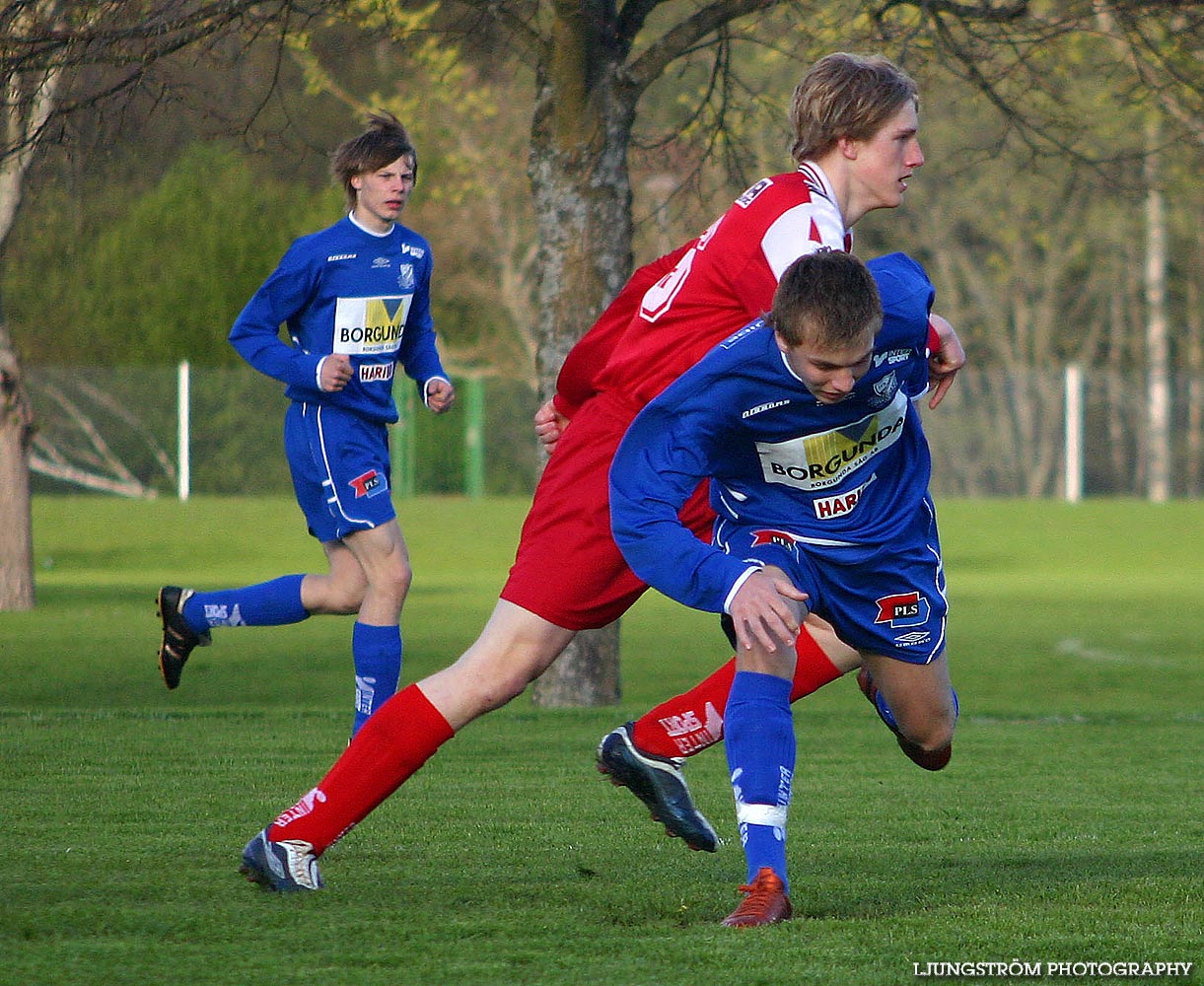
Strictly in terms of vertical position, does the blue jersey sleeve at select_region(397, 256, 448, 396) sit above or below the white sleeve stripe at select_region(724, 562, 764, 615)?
above

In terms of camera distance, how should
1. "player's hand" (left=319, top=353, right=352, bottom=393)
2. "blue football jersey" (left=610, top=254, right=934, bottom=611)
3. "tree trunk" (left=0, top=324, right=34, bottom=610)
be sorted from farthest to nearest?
"tree trunk" (left=0, top=324, right=34, bottom=610) → "player's hand" (left=319, top=353, right=352, bottom=393) → "blue football jersey" (left=610, top=254, right=934, bottom=611)

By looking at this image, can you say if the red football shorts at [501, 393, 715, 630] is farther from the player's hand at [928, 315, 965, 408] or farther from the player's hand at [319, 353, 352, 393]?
the player's hand at [319, 353, 352, 393]

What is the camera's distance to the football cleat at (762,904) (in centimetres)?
385

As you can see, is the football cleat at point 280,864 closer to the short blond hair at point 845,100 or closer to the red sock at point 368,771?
the red sock at point 368,771

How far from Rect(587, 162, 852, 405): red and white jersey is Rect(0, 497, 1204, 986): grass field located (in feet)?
4.12

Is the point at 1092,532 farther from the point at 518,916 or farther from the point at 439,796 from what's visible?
the point at 518,916

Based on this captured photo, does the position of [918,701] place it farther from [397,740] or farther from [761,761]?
[397,740]

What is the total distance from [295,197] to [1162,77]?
2599 cm

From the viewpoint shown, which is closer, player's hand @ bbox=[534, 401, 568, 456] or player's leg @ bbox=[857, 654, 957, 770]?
player's leg @ bbox=[857, 654, 957, 770]

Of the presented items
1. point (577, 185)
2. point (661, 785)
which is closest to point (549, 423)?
point (661, 785)

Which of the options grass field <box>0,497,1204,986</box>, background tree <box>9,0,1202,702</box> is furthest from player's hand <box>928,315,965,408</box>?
background tree <box>9,0,1202,702</box>

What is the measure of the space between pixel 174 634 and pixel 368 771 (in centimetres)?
343

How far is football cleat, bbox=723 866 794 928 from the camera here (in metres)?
3.85

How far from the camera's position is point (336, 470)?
6.86 m
